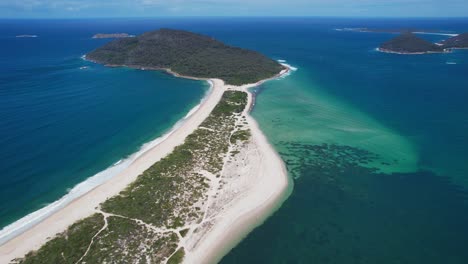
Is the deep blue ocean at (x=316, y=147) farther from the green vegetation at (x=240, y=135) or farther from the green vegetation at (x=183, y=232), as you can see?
the green vegetation at (x=183, y=232)

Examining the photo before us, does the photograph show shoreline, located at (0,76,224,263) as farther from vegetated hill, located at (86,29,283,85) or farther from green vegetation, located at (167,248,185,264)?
vegetated hill, located at (86,29,283,85)

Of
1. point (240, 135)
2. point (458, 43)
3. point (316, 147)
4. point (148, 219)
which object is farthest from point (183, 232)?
point (458, 43)

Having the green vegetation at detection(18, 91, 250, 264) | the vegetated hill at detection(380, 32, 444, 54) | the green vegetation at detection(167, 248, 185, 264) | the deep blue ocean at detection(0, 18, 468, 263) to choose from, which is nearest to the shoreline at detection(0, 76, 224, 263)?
the green vegetation at detection(18, 91, 250, 264)

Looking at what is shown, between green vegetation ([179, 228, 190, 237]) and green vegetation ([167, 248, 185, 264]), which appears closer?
green vegetation ([167, 248, 185, 264])

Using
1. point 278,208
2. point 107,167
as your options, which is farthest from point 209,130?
point 278,208

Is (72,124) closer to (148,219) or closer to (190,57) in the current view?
(148,219)

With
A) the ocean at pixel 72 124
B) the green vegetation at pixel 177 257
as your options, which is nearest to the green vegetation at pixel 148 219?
the green vegetation at pixel 177 257

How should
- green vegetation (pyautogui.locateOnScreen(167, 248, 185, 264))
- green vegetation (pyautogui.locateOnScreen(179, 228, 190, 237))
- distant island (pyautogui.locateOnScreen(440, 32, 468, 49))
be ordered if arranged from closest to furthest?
green vegetation (pyautogui.locateOnScreen(167, 248, 185, 264)), green vegetation (pyautogui.locateOnScreen(179, 228, 190, 237)), distant island (pyautogui.locateOnScreen(440, 32, 468, 49))
